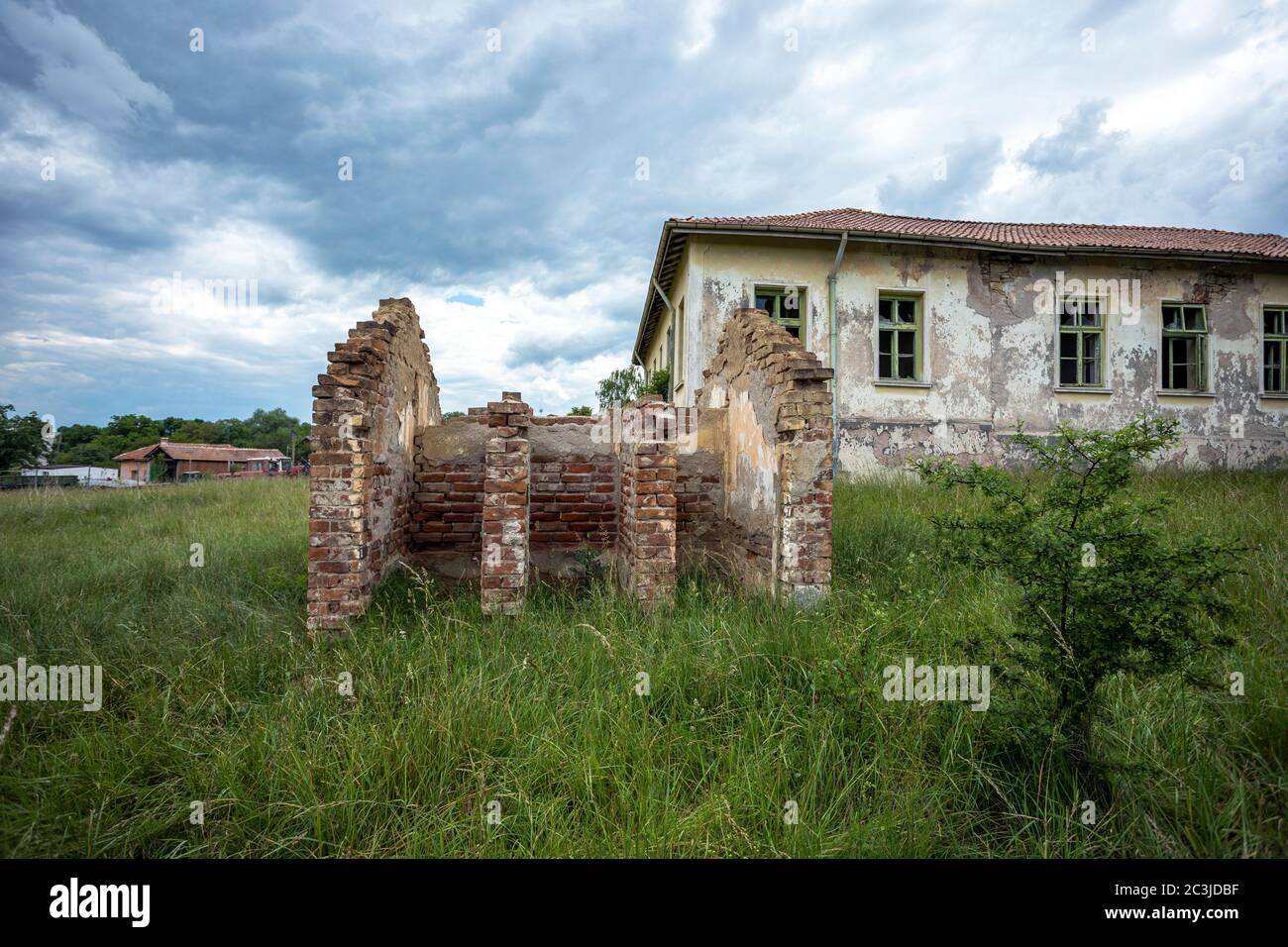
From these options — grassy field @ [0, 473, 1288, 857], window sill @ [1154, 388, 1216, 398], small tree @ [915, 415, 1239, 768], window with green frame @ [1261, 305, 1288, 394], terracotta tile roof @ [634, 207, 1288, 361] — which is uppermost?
terracotta tile roof @ [634, 207, 1288, 361]

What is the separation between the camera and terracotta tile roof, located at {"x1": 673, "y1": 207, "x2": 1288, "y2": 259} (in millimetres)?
11156

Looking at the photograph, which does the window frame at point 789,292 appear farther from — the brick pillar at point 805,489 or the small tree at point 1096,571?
the small tree at point 1096,571

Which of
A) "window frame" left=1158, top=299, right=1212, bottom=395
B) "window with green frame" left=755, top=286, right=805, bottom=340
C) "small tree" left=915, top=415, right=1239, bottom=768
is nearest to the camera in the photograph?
"small tree" left=915, top=415, right=1239, bottom=768

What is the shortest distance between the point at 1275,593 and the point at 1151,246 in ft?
37.1

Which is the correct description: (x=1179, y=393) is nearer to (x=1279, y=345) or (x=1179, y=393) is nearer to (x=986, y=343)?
(x=1279, y=345)

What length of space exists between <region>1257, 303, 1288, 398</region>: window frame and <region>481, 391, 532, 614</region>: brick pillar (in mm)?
16403

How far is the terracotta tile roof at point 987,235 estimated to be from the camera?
10844 millimetres

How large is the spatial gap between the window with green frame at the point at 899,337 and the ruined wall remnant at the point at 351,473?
32.7 ft

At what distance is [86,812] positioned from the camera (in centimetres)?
239

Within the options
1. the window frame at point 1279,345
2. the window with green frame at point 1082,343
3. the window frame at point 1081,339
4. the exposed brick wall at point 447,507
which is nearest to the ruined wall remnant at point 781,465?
the exposed brick wall at point 447,507

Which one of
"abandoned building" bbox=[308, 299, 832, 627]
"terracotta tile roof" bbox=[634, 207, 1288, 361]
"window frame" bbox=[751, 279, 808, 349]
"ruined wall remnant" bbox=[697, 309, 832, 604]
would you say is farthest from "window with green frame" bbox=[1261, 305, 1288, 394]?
"ruined wall remnant" bbox=[697, 309, 832, 604]

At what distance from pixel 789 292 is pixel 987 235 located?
178 inches

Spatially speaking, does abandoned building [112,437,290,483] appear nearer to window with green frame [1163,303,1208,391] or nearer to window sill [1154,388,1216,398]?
window sill [1154,388,1216,398]
